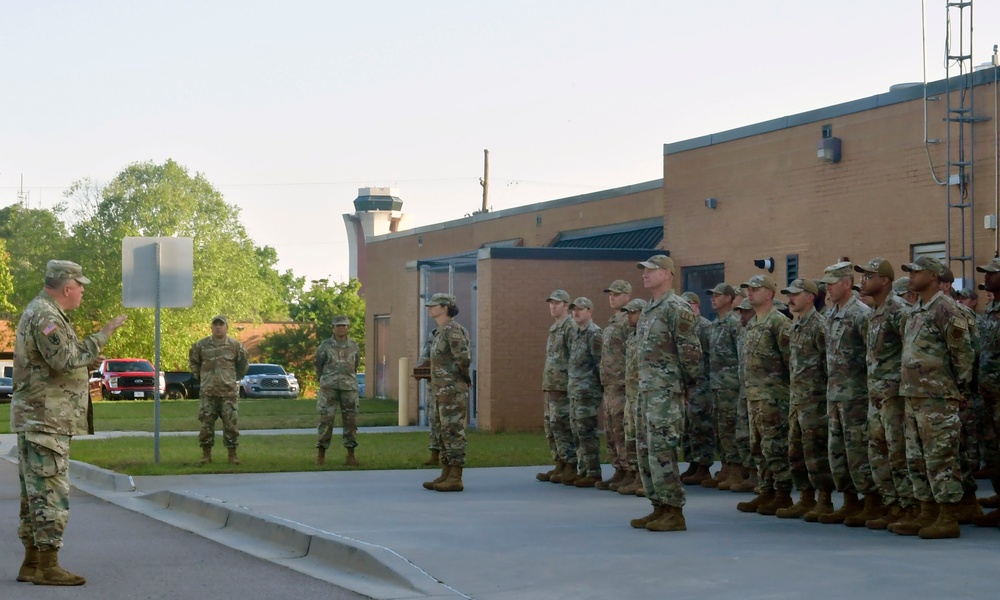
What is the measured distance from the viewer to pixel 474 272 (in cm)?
2819

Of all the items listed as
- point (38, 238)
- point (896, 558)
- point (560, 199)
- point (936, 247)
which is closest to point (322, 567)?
point (896, 558)

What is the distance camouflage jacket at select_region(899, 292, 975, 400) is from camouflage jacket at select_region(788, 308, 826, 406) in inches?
47.5

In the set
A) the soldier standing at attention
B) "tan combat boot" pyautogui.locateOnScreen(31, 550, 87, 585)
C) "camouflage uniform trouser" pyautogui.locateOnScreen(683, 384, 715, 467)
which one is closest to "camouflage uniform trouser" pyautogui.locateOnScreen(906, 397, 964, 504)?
"camouflage uniform trouser" pyautogui.locateOnScreen(683, 384, 715, 467)

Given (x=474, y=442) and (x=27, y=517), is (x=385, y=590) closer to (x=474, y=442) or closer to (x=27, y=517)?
(x=27, y=517)

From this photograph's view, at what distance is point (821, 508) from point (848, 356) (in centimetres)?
135

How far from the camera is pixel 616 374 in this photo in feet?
47.3

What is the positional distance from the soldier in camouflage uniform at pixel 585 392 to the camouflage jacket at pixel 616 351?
0.36 m

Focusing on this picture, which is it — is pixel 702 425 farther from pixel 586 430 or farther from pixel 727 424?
pixel 586 430

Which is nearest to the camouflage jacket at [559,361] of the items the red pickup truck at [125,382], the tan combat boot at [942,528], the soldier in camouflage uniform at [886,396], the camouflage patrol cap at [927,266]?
the soldier in camouflage uniform at [886,396]

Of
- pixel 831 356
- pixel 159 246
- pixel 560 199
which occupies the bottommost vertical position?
pixel 831 356

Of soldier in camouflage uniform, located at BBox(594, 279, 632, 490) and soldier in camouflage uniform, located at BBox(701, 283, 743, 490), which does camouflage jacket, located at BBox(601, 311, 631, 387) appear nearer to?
soldier in camouflage uniform, located at BBox(594, 279, 632, 490)

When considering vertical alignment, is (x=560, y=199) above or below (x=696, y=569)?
above

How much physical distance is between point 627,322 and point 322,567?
18.6ft

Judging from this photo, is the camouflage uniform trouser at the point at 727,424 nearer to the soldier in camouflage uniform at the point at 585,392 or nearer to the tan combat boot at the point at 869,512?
the soldier in camouflage uniform at the point at 585,392
